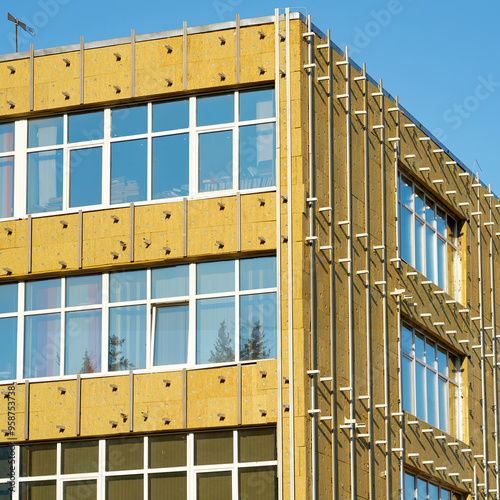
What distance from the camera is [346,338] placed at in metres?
26.1

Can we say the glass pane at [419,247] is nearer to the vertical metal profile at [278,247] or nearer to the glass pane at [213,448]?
the vertical metal profile at [278,247]

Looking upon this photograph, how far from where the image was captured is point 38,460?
1022 inches

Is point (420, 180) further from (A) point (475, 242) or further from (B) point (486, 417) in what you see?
(B) point (486, 417)

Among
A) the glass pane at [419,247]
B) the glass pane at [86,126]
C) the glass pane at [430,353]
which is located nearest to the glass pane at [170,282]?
the glass pane at [86,126]

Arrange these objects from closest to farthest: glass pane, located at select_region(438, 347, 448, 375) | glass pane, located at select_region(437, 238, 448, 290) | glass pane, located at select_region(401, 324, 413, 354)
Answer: glass pane, located at select_region(401, 324, 413, 354) < glass pane, located at select_region(438, 347, 448, 375) < glass pane, located at select_region(437, 238, 448, 290)

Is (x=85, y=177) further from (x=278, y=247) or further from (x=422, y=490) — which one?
(x=422, y=490)

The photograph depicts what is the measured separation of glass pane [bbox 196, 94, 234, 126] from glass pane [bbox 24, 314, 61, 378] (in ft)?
17.3

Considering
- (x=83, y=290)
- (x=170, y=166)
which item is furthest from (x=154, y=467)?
(x=170, y=166)

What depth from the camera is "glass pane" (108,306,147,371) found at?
1023 inches

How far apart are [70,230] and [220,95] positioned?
14.2 feet

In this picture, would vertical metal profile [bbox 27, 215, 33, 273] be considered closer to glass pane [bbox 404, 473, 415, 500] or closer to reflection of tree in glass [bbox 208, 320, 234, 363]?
reflection of tree in glass [bbox 208, 320, 234, 363]

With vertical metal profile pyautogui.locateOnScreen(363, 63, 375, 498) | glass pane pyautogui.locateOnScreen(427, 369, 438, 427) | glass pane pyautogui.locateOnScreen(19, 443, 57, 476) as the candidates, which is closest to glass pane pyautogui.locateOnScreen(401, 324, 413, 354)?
glass pane pyautogui.locateOnScreen(427, 369, 438, 427)

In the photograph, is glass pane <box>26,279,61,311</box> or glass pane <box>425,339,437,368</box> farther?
glass pane <box>425,339,437,368</box>

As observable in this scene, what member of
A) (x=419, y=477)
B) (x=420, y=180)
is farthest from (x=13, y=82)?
(x=419, y=477)
